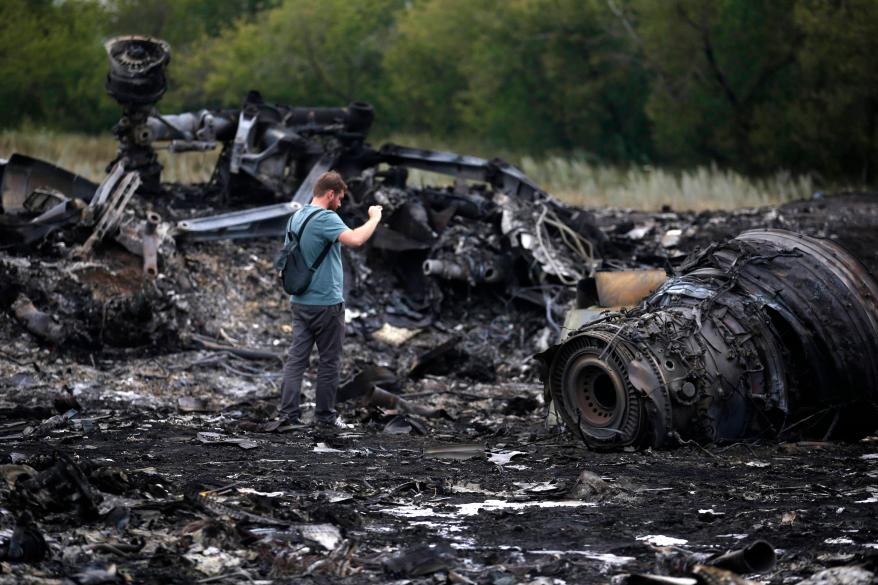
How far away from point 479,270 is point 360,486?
23.4 ft

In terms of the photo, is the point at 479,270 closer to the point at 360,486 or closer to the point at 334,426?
the point at 334,426

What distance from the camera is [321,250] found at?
9.02 metres

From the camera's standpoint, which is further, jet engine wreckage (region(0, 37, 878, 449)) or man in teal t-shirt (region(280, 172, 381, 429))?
man in teal t-shirt (region(280, 172, 381, 429))

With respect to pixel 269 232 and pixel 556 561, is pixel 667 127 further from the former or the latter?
pixel 556 561

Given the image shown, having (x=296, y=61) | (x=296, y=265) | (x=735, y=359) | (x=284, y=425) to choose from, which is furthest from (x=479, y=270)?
(x=296, y=61)

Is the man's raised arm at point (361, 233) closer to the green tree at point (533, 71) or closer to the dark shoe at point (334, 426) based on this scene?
the dark shoe at point (334, 426)

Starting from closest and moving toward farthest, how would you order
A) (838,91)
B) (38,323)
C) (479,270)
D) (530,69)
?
(38,323), (479,270), (838,91), (530,69)

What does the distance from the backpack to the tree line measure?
1946cm

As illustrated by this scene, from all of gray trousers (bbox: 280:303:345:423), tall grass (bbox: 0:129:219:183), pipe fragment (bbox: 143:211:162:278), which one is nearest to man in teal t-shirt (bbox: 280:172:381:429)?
gray trousers (bbox: 280:303:345:423)

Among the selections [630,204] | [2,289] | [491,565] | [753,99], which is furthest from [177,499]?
[753,99]

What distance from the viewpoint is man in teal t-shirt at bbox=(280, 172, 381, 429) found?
29.7ft

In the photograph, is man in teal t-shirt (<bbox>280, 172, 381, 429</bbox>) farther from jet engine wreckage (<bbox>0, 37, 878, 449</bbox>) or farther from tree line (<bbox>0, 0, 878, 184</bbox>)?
tree line (<bbox>0, 0, 878, 184</bbox>)

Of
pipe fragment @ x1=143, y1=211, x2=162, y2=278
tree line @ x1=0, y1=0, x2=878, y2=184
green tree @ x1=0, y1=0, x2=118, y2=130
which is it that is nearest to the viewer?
pipe fragment @ x1=143, y1=211, x2=162, y2=278

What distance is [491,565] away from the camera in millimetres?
5141
